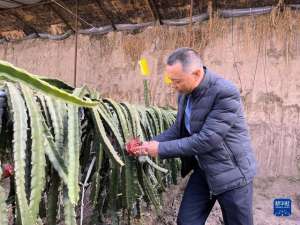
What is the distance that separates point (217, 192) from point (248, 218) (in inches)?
11.3

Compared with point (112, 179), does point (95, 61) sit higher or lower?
higher

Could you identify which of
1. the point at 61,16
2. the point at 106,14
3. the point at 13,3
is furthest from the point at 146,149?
the point at 61,16

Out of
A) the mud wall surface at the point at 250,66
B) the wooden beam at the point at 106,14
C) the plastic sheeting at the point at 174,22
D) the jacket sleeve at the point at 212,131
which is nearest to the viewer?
the jacket sleeve at the point at 212,131

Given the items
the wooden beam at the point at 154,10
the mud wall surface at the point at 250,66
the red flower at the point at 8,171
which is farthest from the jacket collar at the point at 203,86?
the wooden beam at the point at 154,10

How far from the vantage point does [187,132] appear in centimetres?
292

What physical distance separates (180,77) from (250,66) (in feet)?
14.2

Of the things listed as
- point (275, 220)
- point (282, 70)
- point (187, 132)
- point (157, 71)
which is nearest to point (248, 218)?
point (187, 132)

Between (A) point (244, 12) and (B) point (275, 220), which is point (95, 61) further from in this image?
(B) point (275, 220)

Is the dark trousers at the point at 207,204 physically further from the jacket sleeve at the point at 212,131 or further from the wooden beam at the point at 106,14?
the wooden beam at the point at 106,14

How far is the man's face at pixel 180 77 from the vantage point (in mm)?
2568

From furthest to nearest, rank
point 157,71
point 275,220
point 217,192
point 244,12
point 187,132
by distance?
point 157,71
point 244,12
point 275,220
point 187,132
point 217,192

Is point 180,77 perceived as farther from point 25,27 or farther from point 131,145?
point 25,27

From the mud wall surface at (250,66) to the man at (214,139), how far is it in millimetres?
3860

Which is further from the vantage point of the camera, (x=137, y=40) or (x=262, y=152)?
(x=137, y=40)
